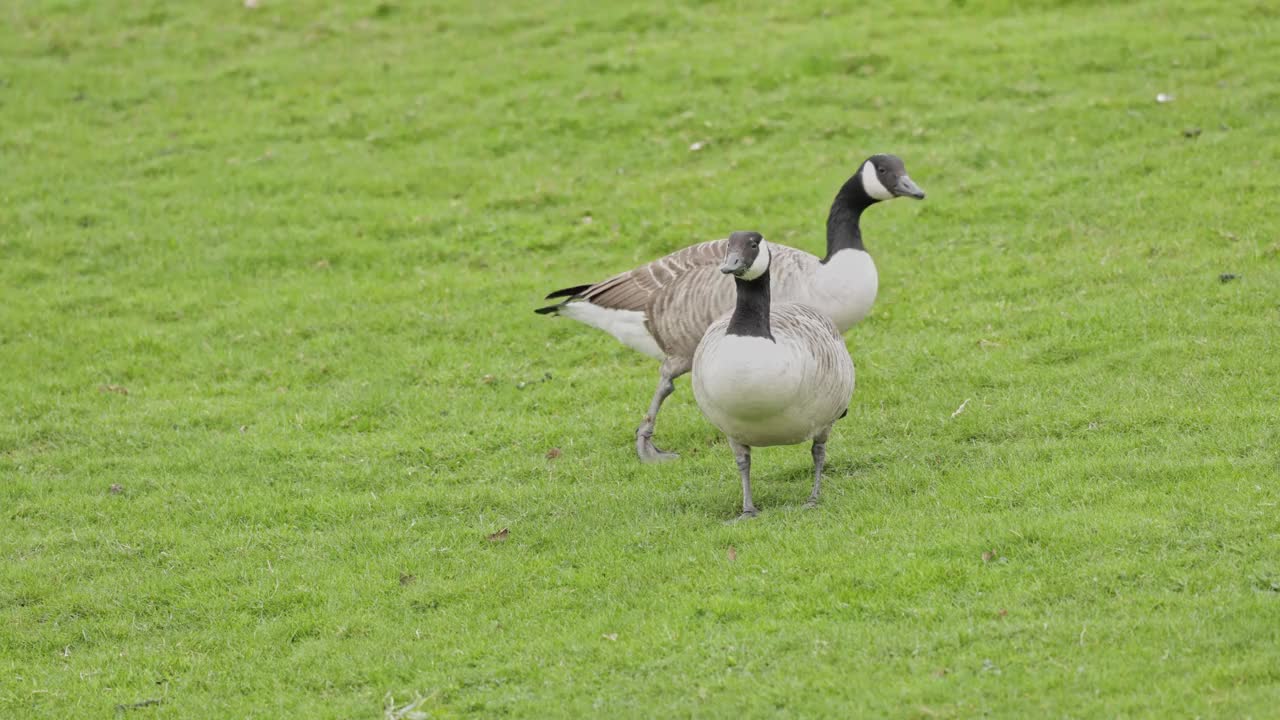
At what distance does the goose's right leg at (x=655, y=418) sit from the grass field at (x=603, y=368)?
9.1 inches

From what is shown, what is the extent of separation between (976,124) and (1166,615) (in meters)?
11.4

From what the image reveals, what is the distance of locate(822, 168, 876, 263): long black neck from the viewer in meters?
11.1

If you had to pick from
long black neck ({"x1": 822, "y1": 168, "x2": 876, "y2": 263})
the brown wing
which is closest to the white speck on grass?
the brown wing

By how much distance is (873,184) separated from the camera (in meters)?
11.4

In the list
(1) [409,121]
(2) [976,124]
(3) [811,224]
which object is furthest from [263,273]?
(2) [976,124]

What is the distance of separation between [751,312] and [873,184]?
2.97 m

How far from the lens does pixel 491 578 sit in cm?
906

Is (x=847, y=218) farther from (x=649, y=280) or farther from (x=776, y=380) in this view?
(x=776, y=380)

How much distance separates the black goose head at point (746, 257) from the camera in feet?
29.3

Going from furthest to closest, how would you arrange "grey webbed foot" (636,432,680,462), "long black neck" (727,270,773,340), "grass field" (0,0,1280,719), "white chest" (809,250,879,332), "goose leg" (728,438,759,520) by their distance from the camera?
1. "grey webbed foot" (636,432,680,462)
2. "white chest" (809,250,879,332)
3. "goose leg" (728,438,759,520)
4. "long black neck" (727,270,773,340)
5. "grass field" (0,0,1280,719)

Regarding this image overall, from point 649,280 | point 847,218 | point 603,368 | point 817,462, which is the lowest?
point 603,368

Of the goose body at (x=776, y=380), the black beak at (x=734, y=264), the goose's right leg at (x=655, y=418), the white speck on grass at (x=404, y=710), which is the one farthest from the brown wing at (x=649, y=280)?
the white speck on grass at (x=404, y=710)

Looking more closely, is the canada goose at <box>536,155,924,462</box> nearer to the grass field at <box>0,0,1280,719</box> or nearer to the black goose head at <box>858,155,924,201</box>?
the black goose head at <box>858,155,924,201</box>

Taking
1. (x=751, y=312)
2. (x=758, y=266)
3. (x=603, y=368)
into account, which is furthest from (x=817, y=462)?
(x=603, y=368)
